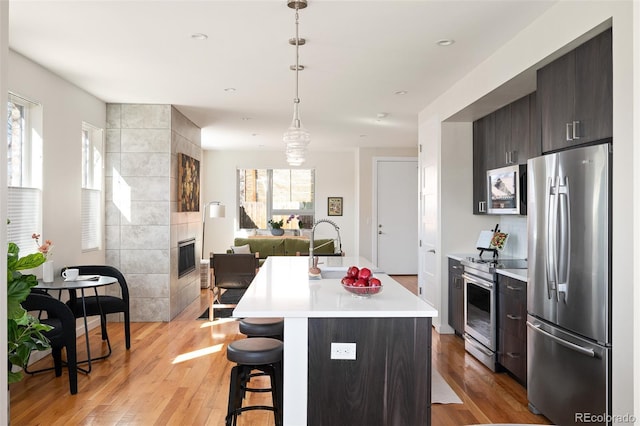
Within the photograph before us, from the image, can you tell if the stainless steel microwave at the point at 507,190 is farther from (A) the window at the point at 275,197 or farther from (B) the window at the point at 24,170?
(A) the window at the point at 275,197

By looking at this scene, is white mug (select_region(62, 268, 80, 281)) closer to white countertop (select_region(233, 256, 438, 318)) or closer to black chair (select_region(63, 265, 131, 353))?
black chair (select_region(63, 265, 131, 353))

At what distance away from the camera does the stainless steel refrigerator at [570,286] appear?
92.8 inches

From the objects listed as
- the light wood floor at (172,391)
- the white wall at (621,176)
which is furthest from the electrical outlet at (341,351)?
the white wall at (621,176)

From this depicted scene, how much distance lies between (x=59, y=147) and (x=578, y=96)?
4.37 metres

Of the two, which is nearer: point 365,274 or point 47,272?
point 365,274

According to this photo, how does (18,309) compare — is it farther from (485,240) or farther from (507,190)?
(485,240)

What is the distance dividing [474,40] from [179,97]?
3.24 metres

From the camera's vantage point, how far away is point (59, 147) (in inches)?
178

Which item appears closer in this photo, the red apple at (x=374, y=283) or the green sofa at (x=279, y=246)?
the red apple at (x=374, y=283)

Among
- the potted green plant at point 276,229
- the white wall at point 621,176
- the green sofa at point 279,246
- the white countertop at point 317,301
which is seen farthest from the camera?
the potted green plant at point 276,229

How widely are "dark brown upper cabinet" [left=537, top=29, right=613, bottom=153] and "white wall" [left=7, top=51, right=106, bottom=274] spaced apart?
398 cm

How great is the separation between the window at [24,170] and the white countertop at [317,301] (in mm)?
2134

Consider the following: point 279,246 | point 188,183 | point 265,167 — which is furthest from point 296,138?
point 265,167

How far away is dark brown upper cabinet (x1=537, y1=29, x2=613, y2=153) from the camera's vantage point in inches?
95.7
